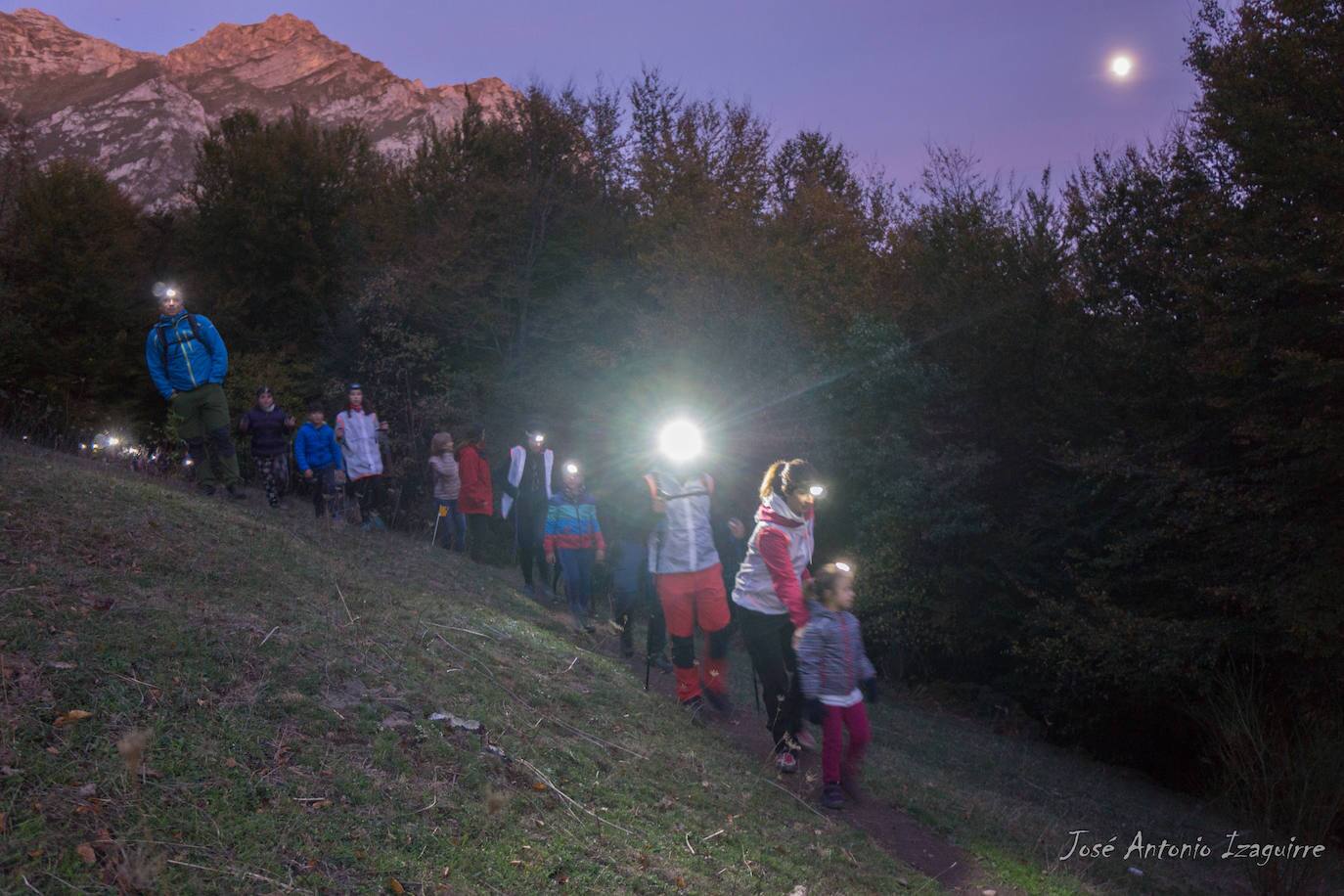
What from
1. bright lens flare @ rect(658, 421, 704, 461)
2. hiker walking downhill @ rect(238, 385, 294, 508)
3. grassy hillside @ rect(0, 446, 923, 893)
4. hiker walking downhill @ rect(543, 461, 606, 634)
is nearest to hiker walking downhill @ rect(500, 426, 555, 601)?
hiker walking downhill @ rect(543, 461, 606, 634)

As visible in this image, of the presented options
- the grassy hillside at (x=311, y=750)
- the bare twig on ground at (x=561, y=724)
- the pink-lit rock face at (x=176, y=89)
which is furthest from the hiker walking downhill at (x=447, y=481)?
the pink-lit rock face at (x=176, y=89)

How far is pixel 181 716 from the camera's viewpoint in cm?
456

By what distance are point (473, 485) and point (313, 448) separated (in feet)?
8.35

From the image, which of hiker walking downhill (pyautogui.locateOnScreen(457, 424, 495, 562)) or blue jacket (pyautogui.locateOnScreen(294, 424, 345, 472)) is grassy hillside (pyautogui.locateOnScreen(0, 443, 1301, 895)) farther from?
hiker walking downhill (pyautogui.locateOnScreen(457, 424, 495, 562))

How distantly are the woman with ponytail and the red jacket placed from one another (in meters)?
8.39

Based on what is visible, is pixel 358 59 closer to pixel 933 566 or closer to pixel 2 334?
pixel 2 334

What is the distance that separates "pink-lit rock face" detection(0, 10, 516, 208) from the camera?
270 ft

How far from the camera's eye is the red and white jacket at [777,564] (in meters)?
6.78

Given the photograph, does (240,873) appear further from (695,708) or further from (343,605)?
(695,708)

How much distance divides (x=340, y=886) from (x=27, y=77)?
116 m

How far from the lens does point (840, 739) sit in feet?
21.7

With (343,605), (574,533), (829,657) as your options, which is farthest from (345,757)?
(574,533)

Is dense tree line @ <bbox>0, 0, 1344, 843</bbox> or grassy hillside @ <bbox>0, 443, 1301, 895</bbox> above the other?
dense tree line @ <bbox>0, 0, 1344, 843</bbox>

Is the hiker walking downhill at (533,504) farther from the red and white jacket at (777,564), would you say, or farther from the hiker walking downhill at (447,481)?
the red and white jacket at (777,564)
